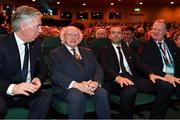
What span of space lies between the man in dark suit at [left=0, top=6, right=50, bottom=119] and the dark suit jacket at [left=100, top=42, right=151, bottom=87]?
0.98m

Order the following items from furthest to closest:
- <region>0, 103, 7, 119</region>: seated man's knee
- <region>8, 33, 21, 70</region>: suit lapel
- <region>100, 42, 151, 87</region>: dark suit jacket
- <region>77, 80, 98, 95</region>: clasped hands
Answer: <region>100, 42, 151, 87</region>: dark suit jacket, <region>77, 80, 98, 95</region>: clasped hands, <region>8, 33, 21, 70</region>: suit lapel, <region>0, 103, 7, 119</region>: seated man's knee

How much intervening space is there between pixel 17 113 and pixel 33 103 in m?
0.17

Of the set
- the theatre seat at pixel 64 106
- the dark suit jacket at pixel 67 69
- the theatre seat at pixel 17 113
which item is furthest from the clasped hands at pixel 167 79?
the theatre seat at pixel 17 113

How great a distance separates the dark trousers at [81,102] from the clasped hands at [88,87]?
41mm

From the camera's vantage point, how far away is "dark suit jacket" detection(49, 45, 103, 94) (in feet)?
10.9

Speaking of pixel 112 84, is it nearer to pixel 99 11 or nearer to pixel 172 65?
pixel 172 65

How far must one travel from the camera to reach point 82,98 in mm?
3059

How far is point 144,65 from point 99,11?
80.5 ft

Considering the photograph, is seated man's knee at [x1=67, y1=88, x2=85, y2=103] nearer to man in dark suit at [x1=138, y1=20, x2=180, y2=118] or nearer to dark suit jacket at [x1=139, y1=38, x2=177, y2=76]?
man in dark suit at [x1=138, y1=20, x2=180, y2=118]

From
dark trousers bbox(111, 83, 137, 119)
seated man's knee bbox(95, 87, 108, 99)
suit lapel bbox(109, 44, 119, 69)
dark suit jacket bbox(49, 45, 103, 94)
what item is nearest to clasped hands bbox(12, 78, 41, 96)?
dark suit jacket bbox(49, 45, 103, 94)

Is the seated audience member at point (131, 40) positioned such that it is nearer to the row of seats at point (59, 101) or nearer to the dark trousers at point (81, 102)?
the row of seats at point (59, 101)

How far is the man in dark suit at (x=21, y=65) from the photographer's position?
2885mm

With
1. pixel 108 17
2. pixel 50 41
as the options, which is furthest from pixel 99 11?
pixel 50 41

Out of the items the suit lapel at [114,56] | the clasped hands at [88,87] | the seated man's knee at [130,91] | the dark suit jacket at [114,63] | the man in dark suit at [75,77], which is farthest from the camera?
the suit lapel at [114,56]
